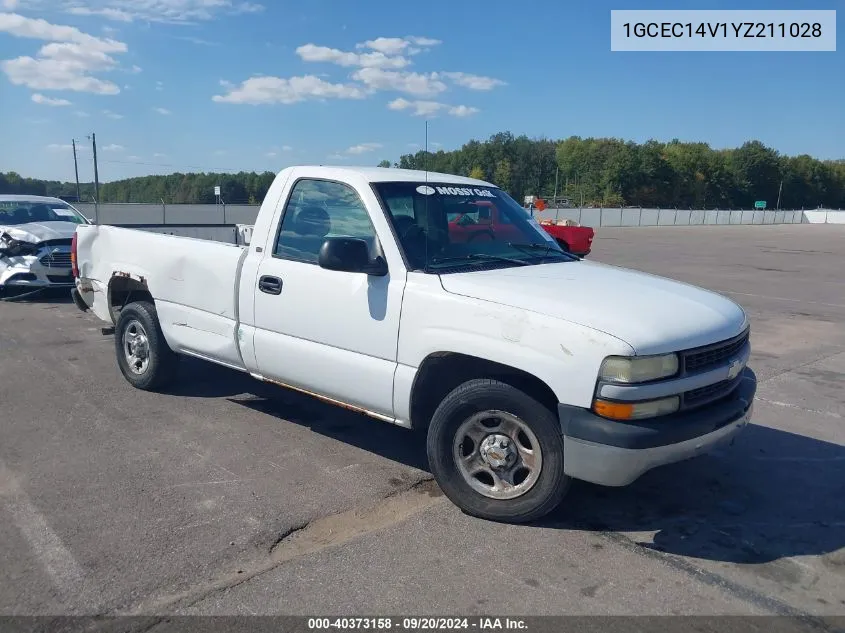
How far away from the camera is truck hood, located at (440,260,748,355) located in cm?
356

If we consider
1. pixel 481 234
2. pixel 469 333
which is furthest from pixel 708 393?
pixel 481 234

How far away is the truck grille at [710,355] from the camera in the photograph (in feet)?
12.1

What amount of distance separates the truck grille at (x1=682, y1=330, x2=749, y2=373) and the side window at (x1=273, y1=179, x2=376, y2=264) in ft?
6.63

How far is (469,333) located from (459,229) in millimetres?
1068

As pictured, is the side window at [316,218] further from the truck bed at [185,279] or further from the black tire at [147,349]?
the black tire at [147,349]

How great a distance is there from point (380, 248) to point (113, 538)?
7.01 feet

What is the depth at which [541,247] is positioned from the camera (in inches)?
199

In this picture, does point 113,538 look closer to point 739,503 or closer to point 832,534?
point 739,503

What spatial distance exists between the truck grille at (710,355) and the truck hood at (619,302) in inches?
1.7

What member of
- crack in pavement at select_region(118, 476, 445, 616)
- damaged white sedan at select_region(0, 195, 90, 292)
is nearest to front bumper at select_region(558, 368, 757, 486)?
crack in pavement at select_region(118, 476, 445, 616)

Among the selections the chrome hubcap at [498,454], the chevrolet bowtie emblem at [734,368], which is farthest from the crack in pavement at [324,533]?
the chevrolet bowtie emblem at [734,368]

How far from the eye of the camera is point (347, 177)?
4781mm

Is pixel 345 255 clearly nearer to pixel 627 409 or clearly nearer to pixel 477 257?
pixel 477 257

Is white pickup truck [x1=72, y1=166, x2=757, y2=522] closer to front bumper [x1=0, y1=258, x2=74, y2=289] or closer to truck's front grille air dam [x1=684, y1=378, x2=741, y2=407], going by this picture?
truck's front grille air dam [x1=684, y1=378, x2=741, y2=407]
